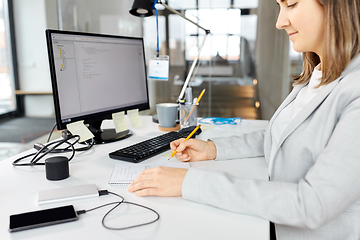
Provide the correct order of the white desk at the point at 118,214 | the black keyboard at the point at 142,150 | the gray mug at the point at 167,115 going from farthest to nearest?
the gray mug at the point at 167,115
the black keyboard at the point at 142,150
the white desk at the point at 118,214

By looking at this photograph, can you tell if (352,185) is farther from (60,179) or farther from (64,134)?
(64,134)

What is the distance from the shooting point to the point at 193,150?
101 cm

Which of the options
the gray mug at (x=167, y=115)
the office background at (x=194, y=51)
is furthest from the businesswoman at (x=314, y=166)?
the office background at (x=194, y=51)

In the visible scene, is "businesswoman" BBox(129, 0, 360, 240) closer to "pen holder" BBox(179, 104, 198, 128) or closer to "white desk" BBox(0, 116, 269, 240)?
"white desk" BBox(0, 116, 269, 240)

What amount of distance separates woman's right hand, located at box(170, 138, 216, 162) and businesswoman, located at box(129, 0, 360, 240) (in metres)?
0.24

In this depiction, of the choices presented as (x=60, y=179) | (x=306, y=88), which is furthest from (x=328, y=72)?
(x=60, y=179)

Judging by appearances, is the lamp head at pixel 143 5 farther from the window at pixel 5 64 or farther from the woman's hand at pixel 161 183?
the window at pixel 5 64

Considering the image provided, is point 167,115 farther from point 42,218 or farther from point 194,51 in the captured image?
Answer: point 194,51

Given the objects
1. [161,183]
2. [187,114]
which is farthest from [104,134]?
[161,183]

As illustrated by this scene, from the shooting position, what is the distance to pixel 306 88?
0.93m

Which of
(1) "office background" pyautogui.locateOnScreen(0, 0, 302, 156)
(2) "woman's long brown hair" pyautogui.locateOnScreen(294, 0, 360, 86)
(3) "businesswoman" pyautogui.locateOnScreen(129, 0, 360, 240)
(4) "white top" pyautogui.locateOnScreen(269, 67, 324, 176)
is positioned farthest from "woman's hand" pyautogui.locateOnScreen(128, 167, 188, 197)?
(1) "office background" pyautogui.locateOnScreen(0, 0, 302, 156)

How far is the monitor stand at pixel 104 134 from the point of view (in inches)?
49.3

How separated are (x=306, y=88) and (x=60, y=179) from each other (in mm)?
770

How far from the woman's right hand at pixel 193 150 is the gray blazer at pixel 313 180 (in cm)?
25
